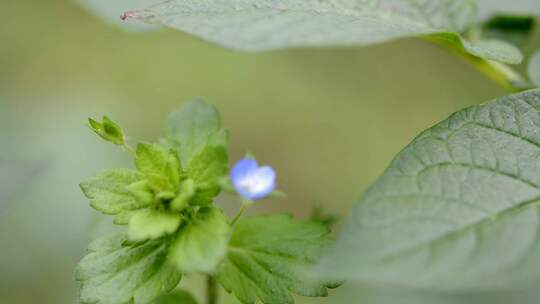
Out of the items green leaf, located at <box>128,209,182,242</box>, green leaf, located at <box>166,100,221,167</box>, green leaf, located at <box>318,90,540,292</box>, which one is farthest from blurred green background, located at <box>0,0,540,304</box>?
green leaf, located at <box>318,90,540,292</box>

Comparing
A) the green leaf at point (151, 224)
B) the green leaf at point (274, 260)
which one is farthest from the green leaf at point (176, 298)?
the green leaf at point (151, 224)

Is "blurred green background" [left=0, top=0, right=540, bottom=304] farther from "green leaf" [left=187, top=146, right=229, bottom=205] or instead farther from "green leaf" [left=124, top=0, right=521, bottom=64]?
"green leaf" [left=124, top=0, right=521, bottom=64]

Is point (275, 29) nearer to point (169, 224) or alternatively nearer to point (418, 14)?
point (169, 224)

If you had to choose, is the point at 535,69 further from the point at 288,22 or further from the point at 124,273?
the point at 124,273

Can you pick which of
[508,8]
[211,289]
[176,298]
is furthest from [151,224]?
[508,8]

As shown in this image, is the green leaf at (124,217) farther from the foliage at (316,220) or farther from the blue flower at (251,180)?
the blue flower at (251,180)

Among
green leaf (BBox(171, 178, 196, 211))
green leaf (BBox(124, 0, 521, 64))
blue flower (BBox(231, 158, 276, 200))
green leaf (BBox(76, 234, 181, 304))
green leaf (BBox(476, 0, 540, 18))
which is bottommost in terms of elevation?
green leaf (BBox(76, 234, 181, 304))
